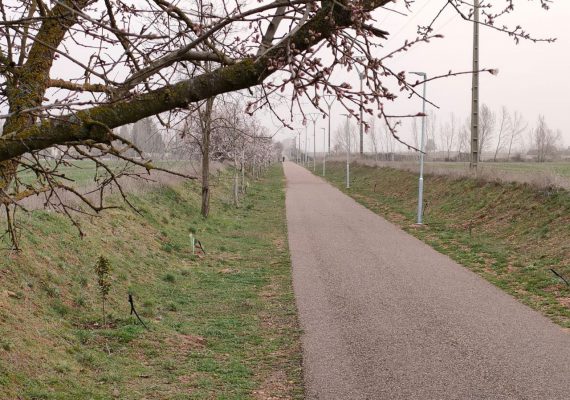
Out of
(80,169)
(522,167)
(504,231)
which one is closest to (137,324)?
(80,169)

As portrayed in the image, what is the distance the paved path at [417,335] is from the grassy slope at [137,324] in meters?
0.49

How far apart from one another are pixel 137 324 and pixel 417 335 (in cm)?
392

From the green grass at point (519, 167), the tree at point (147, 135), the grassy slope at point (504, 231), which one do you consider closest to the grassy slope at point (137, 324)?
the tree at point (147, 135)

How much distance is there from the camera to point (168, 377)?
7.12 metres

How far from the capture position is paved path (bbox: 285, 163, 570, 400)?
262 inches

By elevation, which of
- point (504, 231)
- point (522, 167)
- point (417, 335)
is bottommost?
point (417, 335)

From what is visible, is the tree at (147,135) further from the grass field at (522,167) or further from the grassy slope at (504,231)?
the grass field at (522,167)

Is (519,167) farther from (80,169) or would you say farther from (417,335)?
(80,169)

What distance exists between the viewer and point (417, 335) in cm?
858

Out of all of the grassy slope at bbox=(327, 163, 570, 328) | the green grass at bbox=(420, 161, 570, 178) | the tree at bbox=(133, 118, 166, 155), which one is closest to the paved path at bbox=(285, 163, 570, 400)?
the grassy slope at bbox=(327, 163, 570, 328)

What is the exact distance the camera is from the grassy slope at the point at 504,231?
11.8 meters

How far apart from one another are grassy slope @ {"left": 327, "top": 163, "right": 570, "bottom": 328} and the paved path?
65cm

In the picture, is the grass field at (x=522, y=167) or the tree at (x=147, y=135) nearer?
the tree at (x=147, y=135)

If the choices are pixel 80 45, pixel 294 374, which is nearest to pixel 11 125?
pixel 80 45
